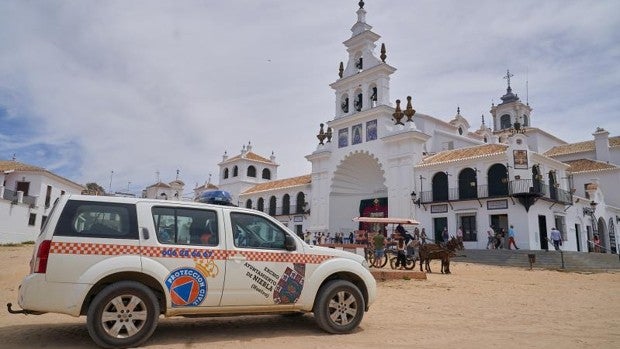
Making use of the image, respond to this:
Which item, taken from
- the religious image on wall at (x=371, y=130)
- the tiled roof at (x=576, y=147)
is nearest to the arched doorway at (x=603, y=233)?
the tiled roof at (x=576, y=147)

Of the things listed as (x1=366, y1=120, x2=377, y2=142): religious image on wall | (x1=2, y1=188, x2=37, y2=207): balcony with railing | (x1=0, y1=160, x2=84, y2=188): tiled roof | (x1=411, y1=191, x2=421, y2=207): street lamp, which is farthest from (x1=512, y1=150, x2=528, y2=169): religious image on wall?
(x1=0, y1=160, x2=84, y2=188): tiled roof

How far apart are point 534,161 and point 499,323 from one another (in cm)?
2316

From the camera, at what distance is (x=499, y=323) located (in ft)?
22.2

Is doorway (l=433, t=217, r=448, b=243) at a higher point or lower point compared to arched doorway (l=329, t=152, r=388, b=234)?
lower

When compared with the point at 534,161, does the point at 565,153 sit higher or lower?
higher

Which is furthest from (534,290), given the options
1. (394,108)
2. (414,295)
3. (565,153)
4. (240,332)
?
(565,153)

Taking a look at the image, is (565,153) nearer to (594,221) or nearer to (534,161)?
(594,221)

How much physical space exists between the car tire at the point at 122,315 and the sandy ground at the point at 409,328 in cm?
30

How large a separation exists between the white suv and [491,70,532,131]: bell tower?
182 feet

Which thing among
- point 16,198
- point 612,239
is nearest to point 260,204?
point 16,198

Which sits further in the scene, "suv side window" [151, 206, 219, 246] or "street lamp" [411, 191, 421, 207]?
"street lamp" [411, 191, 421, 207]

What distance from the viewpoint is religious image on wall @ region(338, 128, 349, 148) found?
3456cm

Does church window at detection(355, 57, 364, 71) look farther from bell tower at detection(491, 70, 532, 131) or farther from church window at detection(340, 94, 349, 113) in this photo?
bell tower at detection(491, 70, 532, 131)

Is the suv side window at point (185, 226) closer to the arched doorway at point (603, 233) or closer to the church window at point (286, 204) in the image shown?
the church window at point (286, 204)
